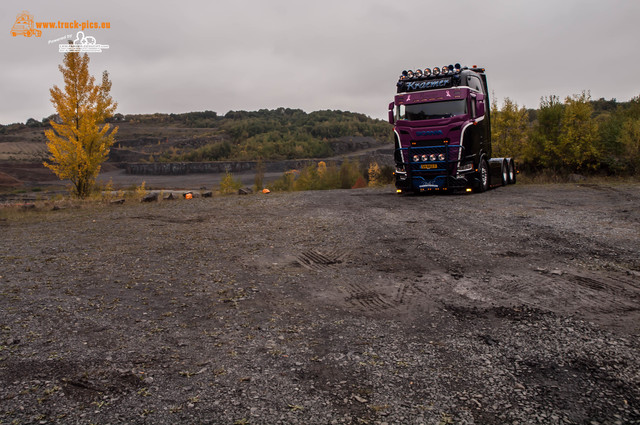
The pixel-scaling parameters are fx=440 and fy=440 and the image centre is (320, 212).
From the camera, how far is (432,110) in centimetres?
1608

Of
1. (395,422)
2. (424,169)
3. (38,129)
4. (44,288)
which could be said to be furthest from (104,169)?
(395,422)

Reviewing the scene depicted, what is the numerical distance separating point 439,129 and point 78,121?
16.6 metres

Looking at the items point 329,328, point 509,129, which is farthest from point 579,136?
point 329,328

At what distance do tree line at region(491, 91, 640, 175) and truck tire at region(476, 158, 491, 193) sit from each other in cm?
886

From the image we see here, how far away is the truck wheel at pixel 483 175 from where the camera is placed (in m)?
17.2

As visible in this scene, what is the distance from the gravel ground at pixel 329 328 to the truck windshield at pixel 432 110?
7087 millimetres

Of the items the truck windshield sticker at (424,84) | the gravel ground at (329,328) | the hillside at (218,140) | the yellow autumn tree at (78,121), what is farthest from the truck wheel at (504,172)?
the hillside at (218,140)

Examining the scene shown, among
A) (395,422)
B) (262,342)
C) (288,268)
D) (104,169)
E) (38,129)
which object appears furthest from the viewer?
(38,129)

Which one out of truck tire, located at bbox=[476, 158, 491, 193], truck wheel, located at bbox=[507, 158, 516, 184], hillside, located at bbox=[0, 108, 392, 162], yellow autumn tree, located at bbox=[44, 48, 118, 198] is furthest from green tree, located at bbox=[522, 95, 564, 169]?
hillside, located at bbox=[0, 108, 392, 162]

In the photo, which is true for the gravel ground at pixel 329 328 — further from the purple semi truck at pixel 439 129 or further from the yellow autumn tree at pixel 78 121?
the yellow autumn tree at pixel 78 121

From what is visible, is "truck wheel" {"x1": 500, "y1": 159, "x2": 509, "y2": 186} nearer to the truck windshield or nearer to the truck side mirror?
the truck side mirror

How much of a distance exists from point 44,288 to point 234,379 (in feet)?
13.6

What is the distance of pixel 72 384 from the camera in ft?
11.9

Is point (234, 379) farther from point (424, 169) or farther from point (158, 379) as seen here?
point (424, 169)
